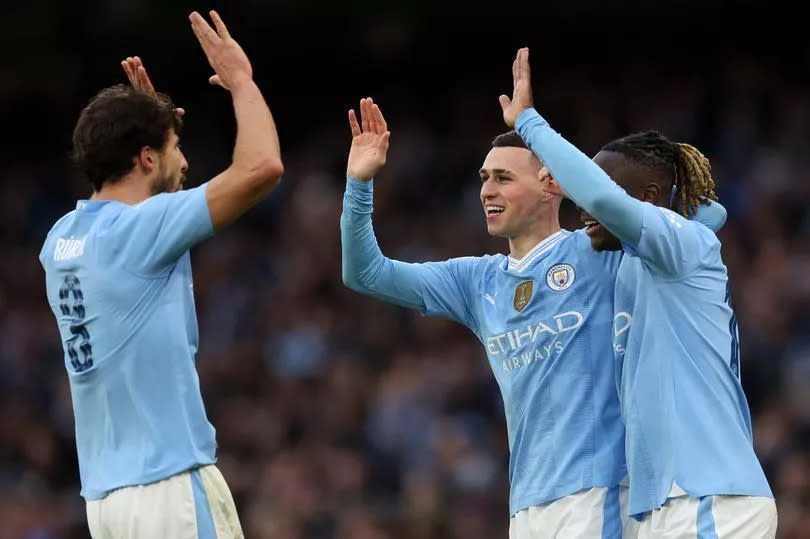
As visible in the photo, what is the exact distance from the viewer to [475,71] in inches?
703

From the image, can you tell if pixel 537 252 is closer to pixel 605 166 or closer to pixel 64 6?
pixel 605 166

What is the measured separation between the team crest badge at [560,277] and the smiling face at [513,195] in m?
0.33

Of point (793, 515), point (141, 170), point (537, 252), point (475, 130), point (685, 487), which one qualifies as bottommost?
point (793, 515)

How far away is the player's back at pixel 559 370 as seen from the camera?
5676mm

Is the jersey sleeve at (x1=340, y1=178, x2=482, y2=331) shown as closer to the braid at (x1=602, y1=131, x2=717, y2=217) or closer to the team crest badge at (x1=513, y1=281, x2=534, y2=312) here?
the team crest badge at (x1=513, y1=281, x2=534, y2=312)

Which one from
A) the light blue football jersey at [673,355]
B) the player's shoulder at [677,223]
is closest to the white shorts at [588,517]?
the light blue football jersey at [673,355]

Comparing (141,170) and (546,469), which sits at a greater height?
(141,170)

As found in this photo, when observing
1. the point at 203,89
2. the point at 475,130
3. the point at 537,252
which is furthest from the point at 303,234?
the point at 537,252

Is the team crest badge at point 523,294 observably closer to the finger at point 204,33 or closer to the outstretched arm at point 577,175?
the outstretched arm at point 577,175

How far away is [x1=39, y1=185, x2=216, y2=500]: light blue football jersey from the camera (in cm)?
485

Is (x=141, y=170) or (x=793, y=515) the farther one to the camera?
(x=793, y=515)

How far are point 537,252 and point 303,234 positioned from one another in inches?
394

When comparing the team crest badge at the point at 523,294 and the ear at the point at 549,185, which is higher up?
the ear at the point at 549,185

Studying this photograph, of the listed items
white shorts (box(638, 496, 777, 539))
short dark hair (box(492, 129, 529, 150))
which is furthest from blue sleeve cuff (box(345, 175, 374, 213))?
white shorts (box(638, 496, 777, 539))
